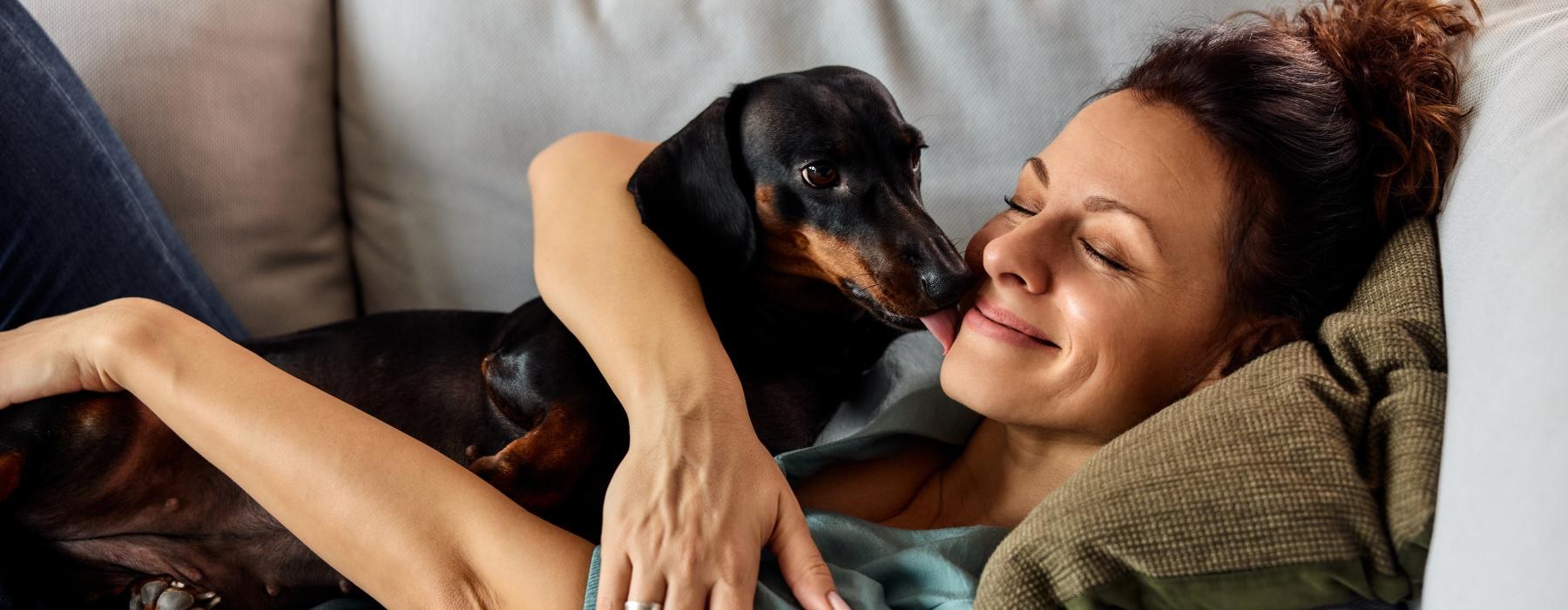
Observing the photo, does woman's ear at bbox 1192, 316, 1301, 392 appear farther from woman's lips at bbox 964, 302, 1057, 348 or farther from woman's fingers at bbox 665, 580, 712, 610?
woman's fingers at bbox 665, 580, 712, 610

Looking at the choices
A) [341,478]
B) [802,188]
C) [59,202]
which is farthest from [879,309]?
[59,202]

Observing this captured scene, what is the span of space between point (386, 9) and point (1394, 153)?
4.85ft

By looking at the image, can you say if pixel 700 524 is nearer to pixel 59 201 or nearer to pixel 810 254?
pixel 810 254

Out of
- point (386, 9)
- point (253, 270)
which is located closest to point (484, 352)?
point (253, 270)

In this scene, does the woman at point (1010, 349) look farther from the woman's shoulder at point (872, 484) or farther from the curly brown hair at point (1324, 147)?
the woman's shoulder at point (872, 484)

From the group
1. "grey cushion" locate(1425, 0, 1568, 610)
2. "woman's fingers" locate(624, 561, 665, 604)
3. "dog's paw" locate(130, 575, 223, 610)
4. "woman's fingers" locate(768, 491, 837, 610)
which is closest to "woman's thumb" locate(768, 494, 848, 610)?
"woman's fingers" locate(768, 491, 837, 610)

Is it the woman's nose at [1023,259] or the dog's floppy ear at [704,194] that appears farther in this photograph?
the dog's floppy ear at [704,194]

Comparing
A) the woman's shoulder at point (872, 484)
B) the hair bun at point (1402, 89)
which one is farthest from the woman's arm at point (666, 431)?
the hair bun at point (1402, 89)

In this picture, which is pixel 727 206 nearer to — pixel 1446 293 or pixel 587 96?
pixel 587 96

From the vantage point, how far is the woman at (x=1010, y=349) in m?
1.12

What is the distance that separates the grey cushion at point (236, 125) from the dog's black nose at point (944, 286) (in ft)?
3.73

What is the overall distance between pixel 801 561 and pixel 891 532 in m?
0.18

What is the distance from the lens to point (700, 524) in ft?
3.58

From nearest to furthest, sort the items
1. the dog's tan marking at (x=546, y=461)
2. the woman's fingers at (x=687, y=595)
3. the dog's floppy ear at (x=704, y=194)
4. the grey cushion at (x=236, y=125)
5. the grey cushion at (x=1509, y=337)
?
the grey cushion at (x=1509, y=337) → the woman's fingers at (x=687, y=595) → the dog's tan marking at (x=546, y=461) → the dog's floppy ear at (x=704, y=194) → the grey cushion at (x=236, y=125)
